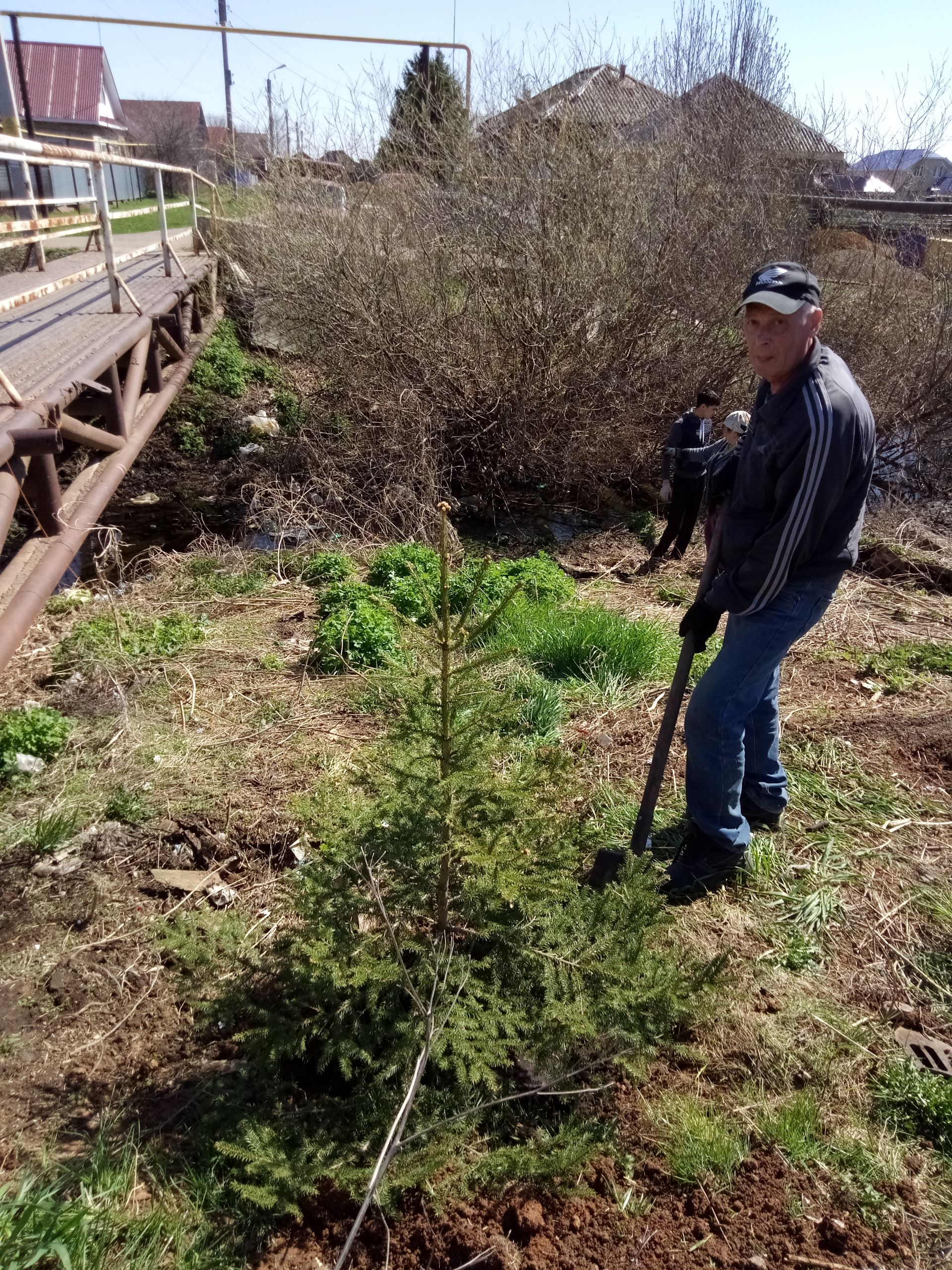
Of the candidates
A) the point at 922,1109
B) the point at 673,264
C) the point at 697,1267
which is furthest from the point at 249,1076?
the point at 673,264

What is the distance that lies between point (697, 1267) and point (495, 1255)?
0.47 m

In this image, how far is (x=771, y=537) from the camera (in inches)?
103

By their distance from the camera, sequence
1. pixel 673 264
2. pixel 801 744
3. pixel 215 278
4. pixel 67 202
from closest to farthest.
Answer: pixel 801 744 → pixel 67 202 → pixel 673 264 → pixel 215 278

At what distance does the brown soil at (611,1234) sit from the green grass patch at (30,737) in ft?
8.47

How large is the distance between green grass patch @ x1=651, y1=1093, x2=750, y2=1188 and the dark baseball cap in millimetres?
2267

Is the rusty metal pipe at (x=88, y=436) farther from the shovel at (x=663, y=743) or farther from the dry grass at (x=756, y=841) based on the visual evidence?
the shovel at (x=663, y=743)

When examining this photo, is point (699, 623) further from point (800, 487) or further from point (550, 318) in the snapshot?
point (550, 318)

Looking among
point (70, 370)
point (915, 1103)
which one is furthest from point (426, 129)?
point (915, 1103)

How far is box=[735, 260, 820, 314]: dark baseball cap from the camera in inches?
96.9

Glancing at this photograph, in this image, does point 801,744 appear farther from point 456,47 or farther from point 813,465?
point 456,47

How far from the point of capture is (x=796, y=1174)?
2.15 meters

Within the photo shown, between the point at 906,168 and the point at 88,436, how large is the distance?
998cm

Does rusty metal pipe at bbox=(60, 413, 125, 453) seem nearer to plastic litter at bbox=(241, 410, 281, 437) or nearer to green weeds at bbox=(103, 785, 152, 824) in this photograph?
green weeds at bbox=(103, 785, 152, 824)

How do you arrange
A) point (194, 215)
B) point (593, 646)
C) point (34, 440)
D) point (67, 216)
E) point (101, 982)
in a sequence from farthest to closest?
point (194, 215) → point (67, 216) → point (593, 646) → point (34, 440) → point (101, 982)
